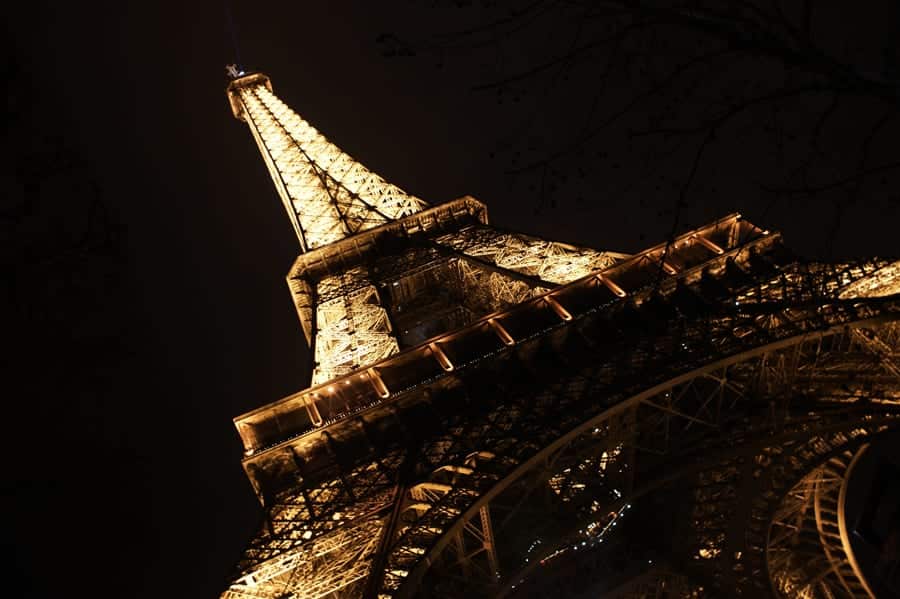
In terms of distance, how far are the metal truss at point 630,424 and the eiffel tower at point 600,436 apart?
0.04m

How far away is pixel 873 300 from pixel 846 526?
7.32 m

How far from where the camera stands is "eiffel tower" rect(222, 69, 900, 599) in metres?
9.16

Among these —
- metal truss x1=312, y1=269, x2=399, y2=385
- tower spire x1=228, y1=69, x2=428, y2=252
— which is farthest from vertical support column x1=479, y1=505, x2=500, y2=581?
tower spire x1=228, y1=69, x2=428, y2=252

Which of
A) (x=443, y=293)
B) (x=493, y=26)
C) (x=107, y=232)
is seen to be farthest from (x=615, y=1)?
(x=443, y=293)

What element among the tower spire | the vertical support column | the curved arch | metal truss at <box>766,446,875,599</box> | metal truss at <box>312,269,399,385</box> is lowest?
metal truss at <box>766,446,875,599</box>

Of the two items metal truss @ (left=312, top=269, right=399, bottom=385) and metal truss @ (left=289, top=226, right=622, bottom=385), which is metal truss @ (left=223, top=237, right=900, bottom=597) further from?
metal truss @ (left=312, top=269, right=399, bottom=385)

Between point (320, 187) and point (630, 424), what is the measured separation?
632 inches

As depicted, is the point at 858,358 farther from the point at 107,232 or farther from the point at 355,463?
the point at 107,232

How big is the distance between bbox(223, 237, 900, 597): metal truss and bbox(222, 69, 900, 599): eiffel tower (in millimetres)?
41

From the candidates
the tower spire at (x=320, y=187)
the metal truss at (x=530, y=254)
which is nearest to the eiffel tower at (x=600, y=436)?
the metal truss at (x=530, y=254)

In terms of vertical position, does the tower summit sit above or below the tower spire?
below

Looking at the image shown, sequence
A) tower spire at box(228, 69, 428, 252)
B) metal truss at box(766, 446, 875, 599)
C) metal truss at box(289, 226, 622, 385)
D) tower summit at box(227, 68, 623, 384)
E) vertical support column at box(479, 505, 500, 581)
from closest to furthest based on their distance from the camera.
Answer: vertical support column at box(479, 505, 500, 581) → metal truss at box(766, 446, 875, 599) → metal truss at box(289, 226, 622, 385) → tower summit at box(227, 68, 623, 384) → tower spire at box(228, 69, 428, 252)

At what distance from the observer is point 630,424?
11.5m

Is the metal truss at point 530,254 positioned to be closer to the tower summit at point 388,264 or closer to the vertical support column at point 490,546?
the tower summit at point 388,264
